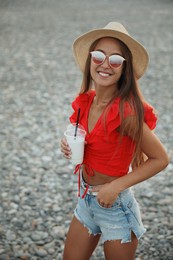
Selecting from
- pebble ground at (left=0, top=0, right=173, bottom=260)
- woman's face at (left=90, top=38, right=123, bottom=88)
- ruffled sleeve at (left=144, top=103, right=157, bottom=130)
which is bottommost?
pebble ground at (left=0, top=0, right=173, bottom=260)

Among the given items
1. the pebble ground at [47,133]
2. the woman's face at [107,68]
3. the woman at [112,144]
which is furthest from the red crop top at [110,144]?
the pebble ground at [47,133]

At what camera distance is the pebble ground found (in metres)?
3.64

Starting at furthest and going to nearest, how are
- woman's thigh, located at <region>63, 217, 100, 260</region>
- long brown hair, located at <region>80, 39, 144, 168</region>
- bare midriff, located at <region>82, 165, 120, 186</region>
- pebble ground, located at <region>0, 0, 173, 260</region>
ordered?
pebble ground, located at <region>0, 0, 173, 260</region> → woman's thigh, located at <region>63, 217, 100, 260</region> → bare midriff, located at <region>82, 165, 120, 186</region> → long brown hair, located at <region>80, 39, 144, 168</region>

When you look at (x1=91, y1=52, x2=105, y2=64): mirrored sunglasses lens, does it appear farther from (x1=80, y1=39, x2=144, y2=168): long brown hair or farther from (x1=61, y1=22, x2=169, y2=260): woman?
(x1=80, y1=39, x2=144, y2=168): long brown hair

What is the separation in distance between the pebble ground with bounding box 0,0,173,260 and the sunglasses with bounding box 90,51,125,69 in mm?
1902

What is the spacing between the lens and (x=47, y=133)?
5988 mm

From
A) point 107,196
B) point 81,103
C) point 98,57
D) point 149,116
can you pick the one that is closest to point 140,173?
point 107,196

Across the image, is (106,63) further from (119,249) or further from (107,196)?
(119,249)

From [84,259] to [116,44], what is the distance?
1.43 metres

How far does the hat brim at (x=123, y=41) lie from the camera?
2.22 meters

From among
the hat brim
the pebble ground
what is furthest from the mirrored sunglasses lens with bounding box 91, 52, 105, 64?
the pebble ground

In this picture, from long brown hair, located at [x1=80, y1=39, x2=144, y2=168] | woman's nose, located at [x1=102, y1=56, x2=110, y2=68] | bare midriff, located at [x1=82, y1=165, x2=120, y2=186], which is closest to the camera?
long brown hair, located at [x1=80, y1=39, x2=144, y2=168]

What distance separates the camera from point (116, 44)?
2.27 meters

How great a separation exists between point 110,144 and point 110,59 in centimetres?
50
